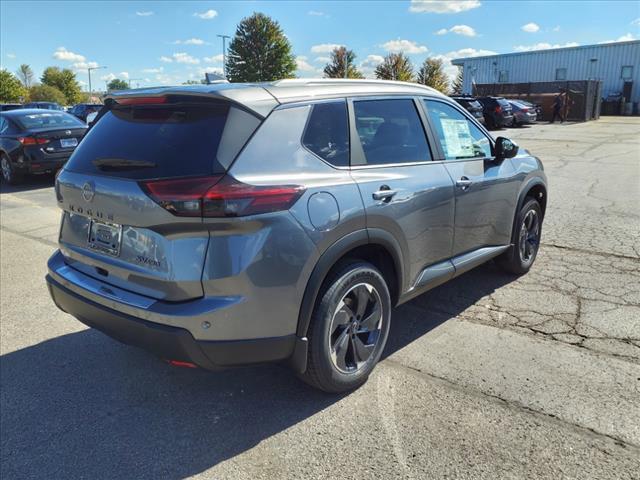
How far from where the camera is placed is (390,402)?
10.4 ft

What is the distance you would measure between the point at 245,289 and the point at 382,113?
65.2 inches

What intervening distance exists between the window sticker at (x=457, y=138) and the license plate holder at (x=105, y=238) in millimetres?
2408

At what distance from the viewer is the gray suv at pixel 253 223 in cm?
260

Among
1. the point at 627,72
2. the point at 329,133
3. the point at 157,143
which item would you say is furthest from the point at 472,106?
the point at 627,72

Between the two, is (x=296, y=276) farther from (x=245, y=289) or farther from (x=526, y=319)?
(x=526, y=319)

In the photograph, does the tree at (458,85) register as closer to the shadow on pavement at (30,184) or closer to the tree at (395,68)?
the tree at (395,68)

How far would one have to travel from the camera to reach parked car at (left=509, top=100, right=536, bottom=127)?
1077 inches

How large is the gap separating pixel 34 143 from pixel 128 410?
996 centimetres

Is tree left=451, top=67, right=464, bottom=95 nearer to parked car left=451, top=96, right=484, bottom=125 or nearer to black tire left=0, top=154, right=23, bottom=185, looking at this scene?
parked car left=451, top=96, right=484, bottom=125

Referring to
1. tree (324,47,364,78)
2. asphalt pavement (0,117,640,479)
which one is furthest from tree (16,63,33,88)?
asphalt pavement (0,117,640,479)

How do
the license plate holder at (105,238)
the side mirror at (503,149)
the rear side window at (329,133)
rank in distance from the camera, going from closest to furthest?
the license plate holder at (105,238) < the rear side window at (329,133) < the side mirror at (503,149)

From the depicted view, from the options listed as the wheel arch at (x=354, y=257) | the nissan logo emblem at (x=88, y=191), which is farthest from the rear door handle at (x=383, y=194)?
the nissan logo emblem at (x=88, y=191)

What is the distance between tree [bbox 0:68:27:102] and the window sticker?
248ft

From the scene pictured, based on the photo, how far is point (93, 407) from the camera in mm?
3205
